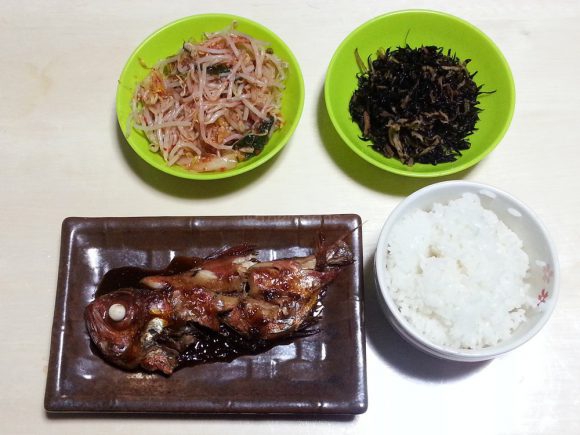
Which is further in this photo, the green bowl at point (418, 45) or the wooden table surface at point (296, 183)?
the green bowl at point (418, 45)

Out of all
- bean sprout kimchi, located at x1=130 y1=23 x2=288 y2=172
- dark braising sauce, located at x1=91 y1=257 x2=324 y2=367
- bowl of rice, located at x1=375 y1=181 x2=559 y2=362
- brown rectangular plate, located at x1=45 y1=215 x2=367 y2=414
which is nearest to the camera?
bowl of rice, located at x1=375 y1=181 x2=559 y2=362

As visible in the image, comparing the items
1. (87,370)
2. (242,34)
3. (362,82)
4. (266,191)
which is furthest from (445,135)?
(87,370)

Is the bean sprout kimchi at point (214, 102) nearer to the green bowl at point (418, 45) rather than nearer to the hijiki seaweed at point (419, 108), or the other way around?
the green bowl at point (418, 45)

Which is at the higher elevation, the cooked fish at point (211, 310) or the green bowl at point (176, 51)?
the green bowl at point (176, 51)

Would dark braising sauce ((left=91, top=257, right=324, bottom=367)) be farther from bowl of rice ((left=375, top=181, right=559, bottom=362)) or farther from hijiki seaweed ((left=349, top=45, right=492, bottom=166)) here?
hijiki seaweed ((left=349, top=45, right=492, bottom=166))

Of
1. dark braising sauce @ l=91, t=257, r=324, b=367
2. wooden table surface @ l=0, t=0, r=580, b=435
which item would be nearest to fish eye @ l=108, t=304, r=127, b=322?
dark braising sauce @ l=91, t=257, r=324, b=367

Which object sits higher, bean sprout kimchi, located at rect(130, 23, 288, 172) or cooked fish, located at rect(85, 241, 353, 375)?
bean sprout kimchi, located at rect(130, 23, 288, 172)

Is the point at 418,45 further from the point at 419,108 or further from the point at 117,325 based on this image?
the point at 117,325

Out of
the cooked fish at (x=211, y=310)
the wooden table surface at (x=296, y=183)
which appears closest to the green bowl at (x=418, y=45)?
the wooden table surface at (x=296, y=183)
